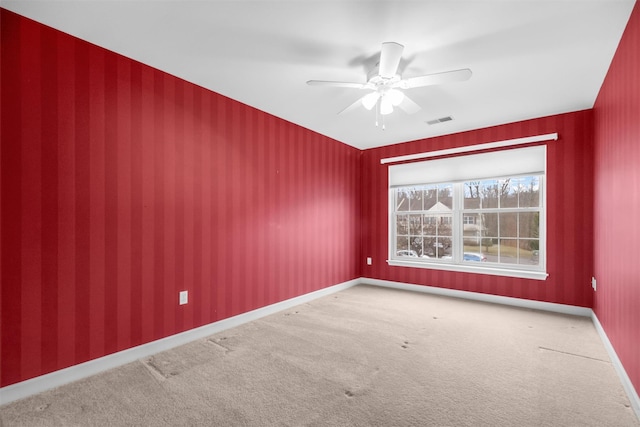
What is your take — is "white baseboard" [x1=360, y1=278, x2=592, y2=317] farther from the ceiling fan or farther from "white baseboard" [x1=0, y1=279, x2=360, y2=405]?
the ceiling fan

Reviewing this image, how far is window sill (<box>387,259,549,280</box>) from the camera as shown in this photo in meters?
3.65

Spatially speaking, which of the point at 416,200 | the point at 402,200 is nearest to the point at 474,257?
the point at 416,200

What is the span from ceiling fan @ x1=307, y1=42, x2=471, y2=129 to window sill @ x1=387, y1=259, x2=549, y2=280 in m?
2.57

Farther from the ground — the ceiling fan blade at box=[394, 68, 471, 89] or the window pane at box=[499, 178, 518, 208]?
the ceiling fan blade at box=[394, 68, 471, 89]

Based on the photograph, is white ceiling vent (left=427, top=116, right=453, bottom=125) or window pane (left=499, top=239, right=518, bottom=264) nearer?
white ceiling vent (left=427, top=116, right=453, bottom=125)

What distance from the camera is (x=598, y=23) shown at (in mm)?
1894

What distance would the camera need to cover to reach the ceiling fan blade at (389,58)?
187cm

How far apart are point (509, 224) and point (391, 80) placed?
111 inches

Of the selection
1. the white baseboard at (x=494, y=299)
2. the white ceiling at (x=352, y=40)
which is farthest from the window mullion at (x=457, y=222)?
the white ceiling at (x=352, y=40)

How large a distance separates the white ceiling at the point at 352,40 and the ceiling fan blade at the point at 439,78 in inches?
8.7

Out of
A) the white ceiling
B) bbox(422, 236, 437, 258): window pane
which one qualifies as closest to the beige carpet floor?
bbox(422, 236, 437, 258): window pane

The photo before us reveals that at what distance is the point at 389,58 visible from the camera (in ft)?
6.50

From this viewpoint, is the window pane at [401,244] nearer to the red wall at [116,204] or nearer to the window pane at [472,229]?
the window pane at [472,229]

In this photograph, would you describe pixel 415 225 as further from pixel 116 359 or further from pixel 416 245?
pixel 116 359
